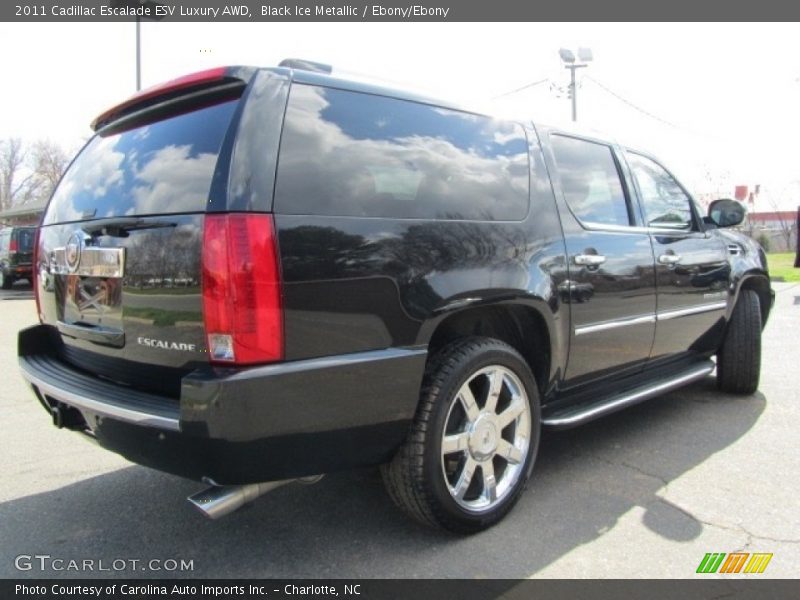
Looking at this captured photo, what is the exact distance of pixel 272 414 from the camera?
2.00 meters

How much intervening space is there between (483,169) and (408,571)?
1748 mm

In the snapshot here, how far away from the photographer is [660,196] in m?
4.14

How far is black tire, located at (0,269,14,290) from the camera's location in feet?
61.9

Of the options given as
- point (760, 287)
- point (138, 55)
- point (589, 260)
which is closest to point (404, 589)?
point (589, 260)

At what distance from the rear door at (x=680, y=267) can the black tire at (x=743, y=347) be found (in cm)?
17

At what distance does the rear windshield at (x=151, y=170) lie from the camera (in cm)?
216

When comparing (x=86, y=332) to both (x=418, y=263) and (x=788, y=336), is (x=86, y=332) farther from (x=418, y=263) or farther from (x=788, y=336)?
(x=788, y=336)

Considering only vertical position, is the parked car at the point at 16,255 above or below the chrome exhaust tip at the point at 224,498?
above

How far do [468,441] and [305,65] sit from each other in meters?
1.64

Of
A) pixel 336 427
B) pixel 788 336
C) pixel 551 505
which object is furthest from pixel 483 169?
pixel 788 336

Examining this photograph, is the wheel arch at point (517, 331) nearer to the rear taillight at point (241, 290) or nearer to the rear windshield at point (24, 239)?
the rear taillight at point (241, 290)

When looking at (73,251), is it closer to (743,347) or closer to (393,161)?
(393,161)

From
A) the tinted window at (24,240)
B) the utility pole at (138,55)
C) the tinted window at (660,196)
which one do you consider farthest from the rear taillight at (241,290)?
the tinted window at (24,240)

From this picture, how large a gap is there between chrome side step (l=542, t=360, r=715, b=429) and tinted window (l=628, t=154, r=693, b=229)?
0.98 meters
